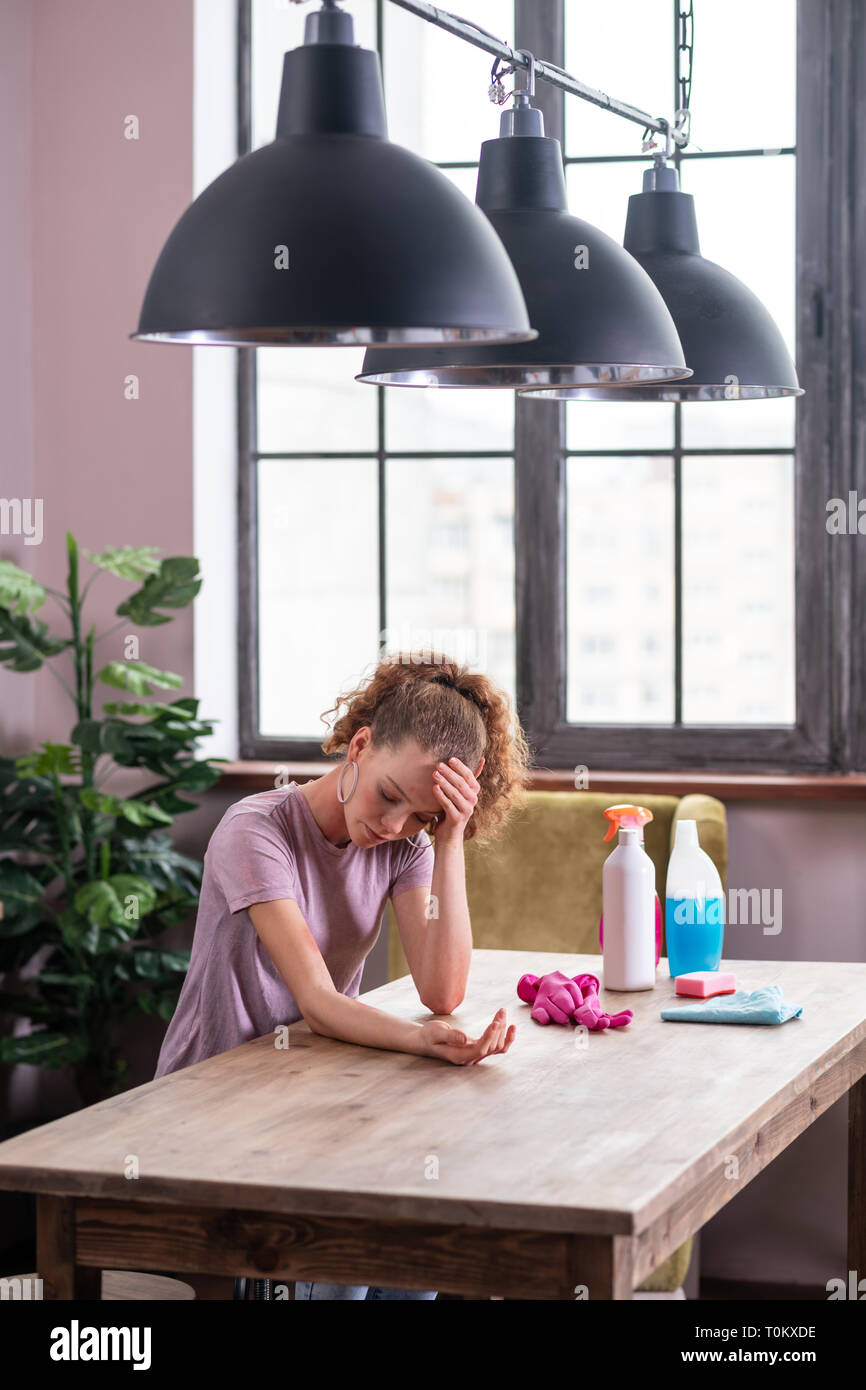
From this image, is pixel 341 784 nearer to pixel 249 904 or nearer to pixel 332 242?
pixel 249 904

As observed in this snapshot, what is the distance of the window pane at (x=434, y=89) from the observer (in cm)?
376

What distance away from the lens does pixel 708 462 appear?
3.63 m

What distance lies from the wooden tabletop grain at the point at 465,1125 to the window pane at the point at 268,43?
245 centimetres

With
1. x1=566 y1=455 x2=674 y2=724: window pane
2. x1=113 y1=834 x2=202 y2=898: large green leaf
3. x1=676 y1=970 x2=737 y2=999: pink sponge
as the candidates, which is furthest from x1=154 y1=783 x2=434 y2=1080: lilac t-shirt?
x1=566 y1=455 x2=674 y2=724: window pane

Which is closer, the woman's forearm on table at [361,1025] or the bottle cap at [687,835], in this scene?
the woman's forearm on table at [361,1025]

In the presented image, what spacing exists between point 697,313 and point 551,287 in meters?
0.40

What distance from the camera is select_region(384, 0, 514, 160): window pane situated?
12.3ft

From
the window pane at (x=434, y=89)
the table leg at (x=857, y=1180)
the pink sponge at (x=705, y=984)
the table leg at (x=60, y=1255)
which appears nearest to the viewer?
the table leg at (x=60, y=1255)

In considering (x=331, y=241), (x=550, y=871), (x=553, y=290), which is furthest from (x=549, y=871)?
(x=331, y=241)

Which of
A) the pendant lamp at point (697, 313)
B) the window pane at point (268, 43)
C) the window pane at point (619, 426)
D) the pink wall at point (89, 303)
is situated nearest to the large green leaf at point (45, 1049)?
the pink wall at point (89, 303)

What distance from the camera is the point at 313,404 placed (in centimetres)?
384

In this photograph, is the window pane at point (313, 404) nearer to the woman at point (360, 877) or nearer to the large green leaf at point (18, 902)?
the large green leaf at point (18, 902)

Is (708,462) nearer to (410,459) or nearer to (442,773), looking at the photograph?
(410,459)

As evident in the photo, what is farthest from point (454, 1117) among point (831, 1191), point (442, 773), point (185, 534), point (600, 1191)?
point (185, 534)
